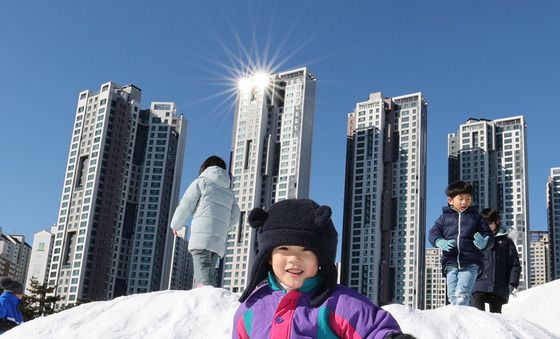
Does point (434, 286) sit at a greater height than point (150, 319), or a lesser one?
lesser

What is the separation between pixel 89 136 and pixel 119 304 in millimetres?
74746

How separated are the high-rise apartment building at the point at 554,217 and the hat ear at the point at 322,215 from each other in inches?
3475

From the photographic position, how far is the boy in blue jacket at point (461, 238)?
5.46m

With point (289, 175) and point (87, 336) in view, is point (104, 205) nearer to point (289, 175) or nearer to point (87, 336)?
point (289, 175)

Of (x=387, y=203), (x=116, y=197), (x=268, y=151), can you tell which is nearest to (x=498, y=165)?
(x=387, y=203)

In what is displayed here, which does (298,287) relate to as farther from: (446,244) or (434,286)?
(434,286)

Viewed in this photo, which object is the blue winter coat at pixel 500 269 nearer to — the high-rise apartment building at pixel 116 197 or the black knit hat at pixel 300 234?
the black knit hat at pixel 300 234

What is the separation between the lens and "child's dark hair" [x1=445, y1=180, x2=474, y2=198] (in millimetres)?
5418

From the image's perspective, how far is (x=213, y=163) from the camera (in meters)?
6.18

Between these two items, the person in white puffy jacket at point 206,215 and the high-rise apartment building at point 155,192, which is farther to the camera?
the high-rise apartment building at point 155,192

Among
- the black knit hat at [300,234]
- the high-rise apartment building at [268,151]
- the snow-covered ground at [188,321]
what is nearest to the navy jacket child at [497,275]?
the snow-covered ground at [188,321]

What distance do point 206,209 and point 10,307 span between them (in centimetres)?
234

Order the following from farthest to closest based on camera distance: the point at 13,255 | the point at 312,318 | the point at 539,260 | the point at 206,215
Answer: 1. the point at 13,255
2. the point at 539,260
3. the point at 206,215
4. the point at 312,318

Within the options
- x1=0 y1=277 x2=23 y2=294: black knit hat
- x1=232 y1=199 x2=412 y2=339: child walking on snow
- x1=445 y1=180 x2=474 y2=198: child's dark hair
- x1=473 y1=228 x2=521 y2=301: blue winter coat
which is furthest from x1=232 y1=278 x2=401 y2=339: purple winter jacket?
x1=0 y1=277 x2=23 y2=294: black knit hat
